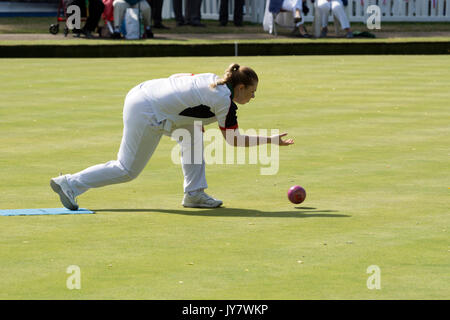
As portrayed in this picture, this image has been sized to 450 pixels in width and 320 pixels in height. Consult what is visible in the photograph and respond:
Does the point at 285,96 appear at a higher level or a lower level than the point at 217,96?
lower

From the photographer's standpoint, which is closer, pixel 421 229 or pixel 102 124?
pixel 421 229

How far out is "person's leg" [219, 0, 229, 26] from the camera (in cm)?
2561

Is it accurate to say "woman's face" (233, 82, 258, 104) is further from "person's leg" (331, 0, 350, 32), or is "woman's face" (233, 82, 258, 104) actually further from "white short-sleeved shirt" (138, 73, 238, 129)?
"person's leg" (331, 0, 350, 32)

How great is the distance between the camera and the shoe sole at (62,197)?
711cm

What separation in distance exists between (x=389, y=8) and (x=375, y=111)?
15.5 metres

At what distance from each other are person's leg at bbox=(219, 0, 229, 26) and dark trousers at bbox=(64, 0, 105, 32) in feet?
13.3

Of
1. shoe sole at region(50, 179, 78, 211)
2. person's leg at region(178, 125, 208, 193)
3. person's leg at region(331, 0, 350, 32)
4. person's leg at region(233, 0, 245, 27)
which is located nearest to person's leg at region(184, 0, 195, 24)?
person's leg at region(233, 0, 245, 27)

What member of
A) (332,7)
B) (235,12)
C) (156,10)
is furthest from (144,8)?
(235,12)

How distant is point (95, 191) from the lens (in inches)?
321

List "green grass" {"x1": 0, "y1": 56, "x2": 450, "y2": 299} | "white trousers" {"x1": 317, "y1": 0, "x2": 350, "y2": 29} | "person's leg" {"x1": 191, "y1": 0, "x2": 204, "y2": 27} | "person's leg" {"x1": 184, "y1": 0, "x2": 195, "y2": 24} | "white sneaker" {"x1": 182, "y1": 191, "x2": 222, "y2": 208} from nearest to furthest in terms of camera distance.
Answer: "green grass" {"x1": 0, "y1": 56, "x2": 450, "y2": 299} → "white sneaker" {"x1": 182, "y1": 191, "x2": 222, "y2": 208} → "white trousers" {"x1": 317, "y1": 0, "x2": 350, "y2": 29} → "person's leg" {"x1": 184, "y1": 0, "x2": 195, "y2": 24} → "person's leg" {"x1": 191, "y1": 0, "x2": 204, "y2": 27}

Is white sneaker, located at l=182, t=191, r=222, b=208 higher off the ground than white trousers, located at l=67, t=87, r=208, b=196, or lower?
lower

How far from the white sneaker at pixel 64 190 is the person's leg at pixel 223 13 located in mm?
18803
